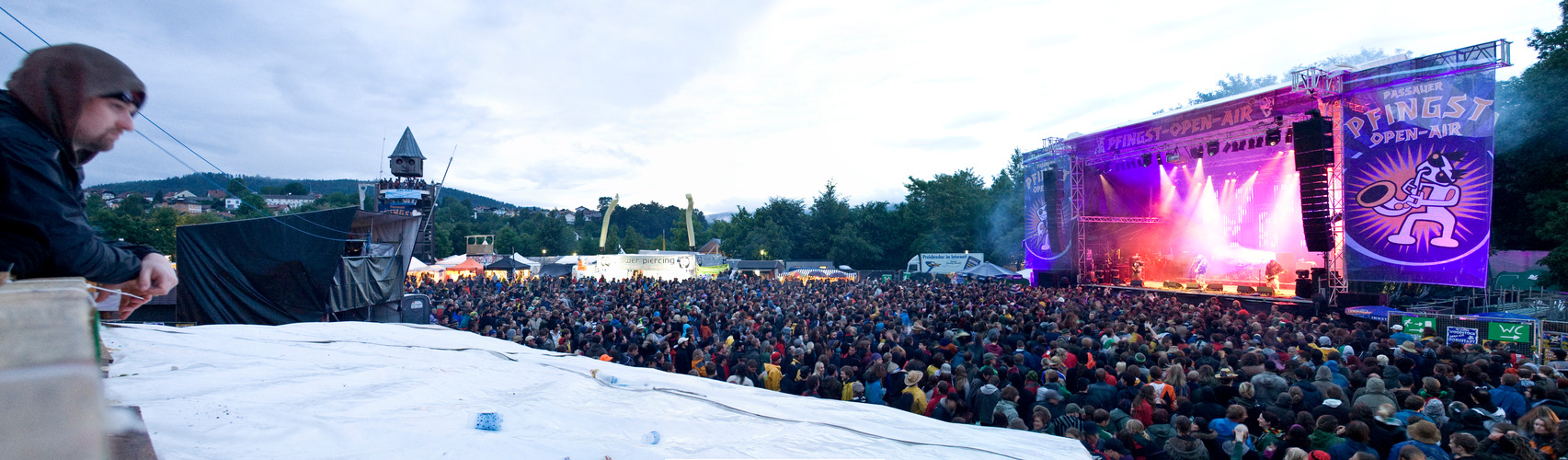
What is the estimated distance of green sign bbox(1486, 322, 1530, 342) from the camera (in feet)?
30.7

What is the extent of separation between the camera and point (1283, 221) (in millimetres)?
19141

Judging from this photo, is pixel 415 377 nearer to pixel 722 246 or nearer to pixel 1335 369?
pixel 1335 369

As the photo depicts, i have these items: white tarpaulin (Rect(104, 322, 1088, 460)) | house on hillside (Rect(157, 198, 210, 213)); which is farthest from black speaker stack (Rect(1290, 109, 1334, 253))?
house on hillside (Rect(157, 198, 210, 213))

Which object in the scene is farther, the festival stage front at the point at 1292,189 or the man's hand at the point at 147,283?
the festival stage front at the point at 1292,189

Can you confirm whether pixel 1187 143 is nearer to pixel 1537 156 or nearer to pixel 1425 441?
pixel 1537 156

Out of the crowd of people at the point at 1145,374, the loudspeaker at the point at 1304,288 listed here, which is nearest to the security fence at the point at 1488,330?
the crowd of people at the point at 1145,374

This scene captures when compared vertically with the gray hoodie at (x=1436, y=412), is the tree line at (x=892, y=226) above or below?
above

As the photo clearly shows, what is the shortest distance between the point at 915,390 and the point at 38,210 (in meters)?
5.57

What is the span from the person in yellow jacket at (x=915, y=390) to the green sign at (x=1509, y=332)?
960cm

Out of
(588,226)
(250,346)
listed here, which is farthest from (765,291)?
(588,226)

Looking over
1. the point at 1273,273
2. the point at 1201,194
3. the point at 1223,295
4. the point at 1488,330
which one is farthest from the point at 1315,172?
the point at 1201,194

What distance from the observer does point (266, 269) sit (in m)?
9.02

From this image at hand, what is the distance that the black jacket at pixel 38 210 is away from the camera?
1101 millimetres

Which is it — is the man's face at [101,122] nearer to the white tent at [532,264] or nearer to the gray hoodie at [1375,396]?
the gray hoodie at [1375,396]
